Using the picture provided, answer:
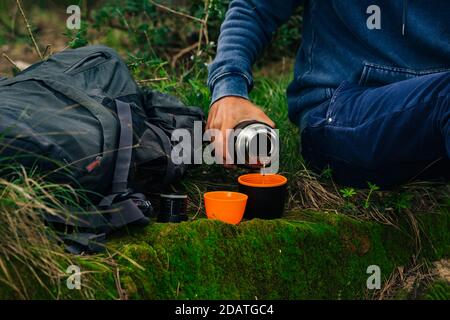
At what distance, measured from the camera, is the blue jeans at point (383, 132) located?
8.09ft

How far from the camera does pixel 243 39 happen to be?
9.71 feet

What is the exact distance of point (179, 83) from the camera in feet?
12.4

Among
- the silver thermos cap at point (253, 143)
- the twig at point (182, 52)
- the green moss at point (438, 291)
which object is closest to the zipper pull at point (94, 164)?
the silver thermos cap at point (253, 143)

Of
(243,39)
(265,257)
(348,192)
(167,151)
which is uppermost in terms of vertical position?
(243,39)

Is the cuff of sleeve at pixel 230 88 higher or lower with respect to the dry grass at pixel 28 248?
higher

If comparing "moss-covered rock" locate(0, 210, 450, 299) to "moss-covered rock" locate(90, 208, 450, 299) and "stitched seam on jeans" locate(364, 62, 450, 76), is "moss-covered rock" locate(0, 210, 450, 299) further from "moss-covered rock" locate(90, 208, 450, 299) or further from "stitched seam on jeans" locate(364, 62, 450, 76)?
"stitched seam on jeans" locate(364, 62, 450, 76)

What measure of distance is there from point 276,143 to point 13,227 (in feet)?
3.42

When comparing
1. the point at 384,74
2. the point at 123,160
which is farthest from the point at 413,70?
the point at 123,160

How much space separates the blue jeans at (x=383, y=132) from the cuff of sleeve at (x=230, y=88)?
281 mm

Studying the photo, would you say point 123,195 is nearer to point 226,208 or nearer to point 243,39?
point 226,208

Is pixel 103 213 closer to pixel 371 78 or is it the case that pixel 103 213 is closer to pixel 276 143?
pixel 276 143

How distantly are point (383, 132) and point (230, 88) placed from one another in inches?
23.7

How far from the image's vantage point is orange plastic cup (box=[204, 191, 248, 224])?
2.48 metres

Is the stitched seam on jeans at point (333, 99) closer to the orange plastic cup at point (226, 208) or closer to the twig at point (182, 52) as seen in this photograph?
the orange plastic cup at point (226, 208)
